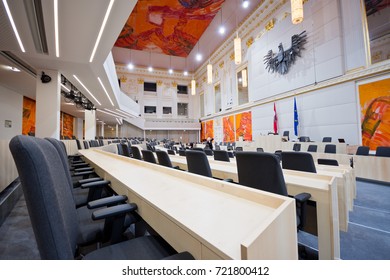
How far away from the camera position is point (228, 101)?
44.8 feet

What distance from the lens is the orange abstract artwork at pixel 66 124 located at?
38.3ft

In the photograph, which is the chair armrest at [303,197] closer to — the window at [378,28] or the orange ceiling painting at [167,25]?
the window at [378,28]

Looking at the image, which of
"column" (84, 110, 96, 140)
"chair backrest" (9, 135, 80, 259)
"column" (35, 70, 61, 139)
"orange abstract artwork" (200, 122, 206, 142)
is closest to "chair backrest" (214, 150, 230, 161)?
"chair backrest" (9, 135, 80, 259)

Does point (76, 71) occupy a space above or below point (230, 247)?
above

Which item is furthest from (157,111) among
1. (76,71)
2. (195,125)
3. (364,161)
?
(364,161)

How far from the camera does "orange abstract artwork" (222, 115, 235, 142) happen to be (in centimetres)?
1302

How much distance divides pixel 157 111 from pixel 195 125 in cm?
422

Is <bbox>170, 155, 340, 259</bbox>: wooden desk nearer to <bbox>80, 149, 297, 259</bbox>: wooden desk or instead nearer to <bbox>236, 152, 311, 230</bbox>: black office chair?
<bbox>236, 152, 311, 230</bbox>: black office chair

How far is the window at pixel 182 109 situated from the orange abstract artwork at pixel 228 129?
666cm

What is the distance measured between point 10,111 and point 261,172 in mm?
9745

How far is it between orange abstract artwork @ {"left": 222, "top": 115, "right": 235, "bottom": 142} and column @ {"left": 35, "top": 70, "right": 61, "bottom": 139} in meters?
10.5

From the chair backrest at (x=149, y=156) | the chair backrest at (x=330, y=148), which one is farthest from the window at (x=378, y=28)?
the chair backrest at (x=149, y=156)

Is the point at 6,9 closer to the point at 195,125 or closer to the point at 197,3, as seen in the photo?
the point at 197,3

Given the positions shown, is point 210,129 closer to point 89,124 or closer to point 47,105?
point 89,124
